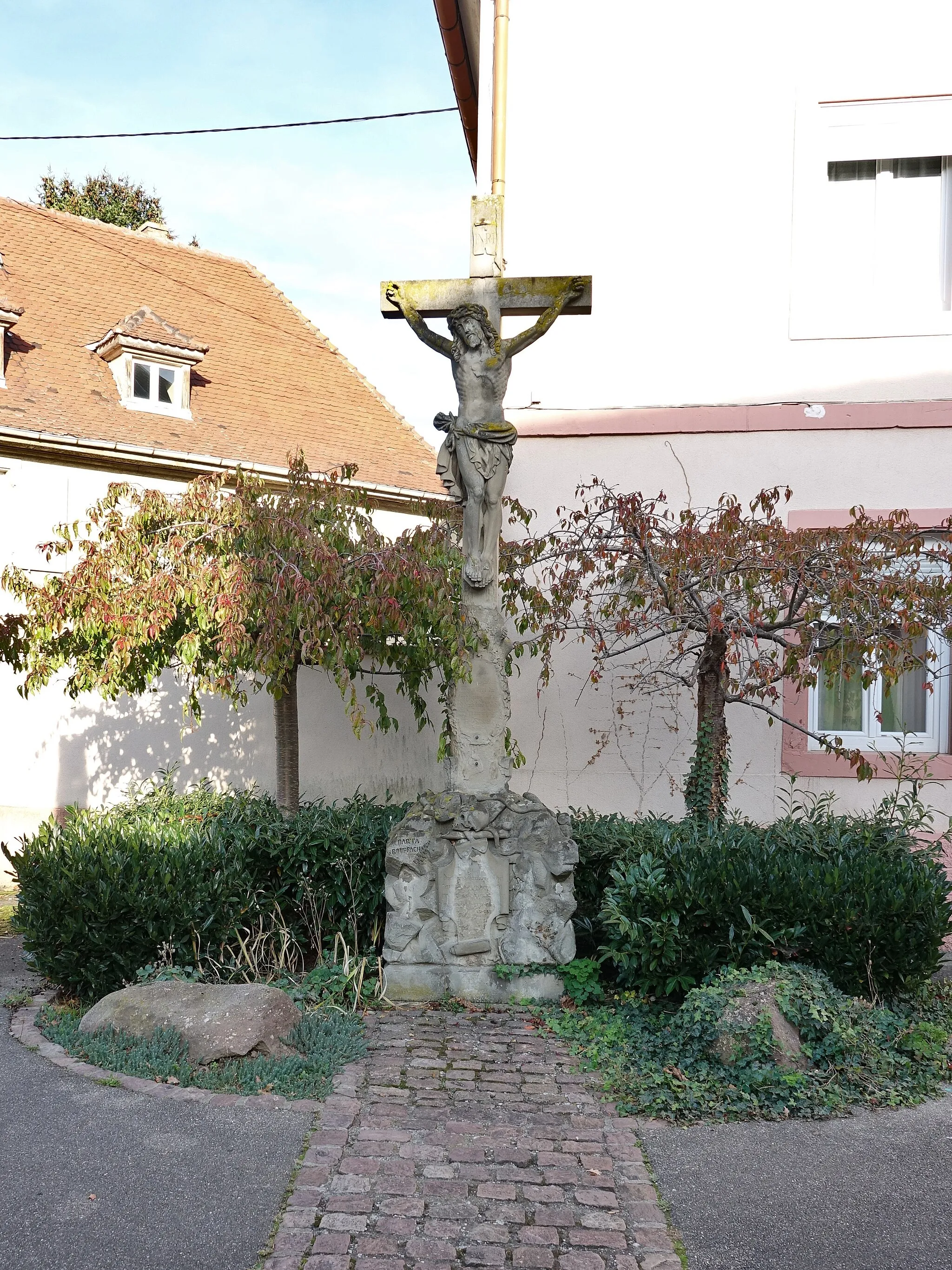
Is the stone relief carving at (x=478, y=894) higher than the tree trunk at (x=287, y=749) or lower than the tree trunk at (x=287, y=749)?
lower

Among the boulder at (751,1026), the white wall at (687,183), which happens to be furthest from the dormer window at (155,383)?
the boulder at (751,1026)

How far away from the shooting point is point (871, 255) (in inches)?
292

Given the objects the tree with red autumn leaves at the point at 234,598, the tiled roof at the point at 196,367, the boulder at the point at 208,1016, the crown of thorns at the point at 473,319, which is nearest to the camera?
the boulder at the point at 208,1016

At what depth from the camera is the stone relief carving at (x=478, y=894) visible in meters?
4.98

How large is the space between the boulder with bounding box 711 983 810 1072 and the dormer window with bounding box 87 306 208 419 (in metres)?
9.52

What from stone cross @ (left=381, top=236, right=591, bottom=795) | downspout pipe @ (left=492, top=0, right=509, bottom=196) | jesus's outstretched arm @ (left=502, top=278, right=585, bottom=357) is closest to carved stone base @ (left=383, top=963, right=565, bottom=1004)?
stone cross @ (left=381, top=236, right=591, bottom=795)

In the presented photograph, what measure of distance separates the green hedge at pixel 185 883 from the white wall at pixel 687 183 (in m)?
3.63

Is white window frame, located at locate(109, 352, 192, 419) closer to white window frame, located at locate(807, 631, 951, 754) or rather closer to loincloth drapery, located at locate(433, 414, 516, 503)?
loincloth drapery, located at locate(433, 414, 516, 503)

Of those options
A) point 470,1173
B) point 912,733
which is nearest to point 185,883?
point 470,1173

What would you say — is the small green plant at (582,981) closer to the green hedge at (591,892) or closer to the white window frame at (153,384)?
the green hedge at (591,892)

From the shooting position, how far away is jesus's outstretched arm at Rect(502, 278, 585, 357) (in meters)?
5.11

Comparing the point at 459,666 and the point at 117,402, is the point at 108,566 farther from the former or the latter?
the point at 117,402

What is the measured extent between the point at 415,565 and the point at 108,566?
59.5 inches

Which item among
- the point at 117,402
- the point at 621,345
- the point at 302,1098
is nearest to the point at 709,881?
the point at 302,1098
